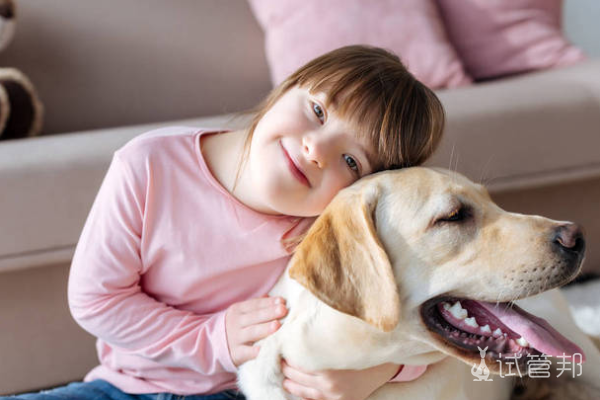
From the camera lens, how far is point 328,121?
1112 mm

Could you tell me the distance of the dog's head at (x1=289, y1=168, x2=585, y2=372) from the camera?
911mm

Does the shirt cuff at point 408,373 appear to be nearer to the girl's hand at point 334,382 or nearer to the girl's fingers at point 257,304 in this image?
the girl's hand at point 334,382

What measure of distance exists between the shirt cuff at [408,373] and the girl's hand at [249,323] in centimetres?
21

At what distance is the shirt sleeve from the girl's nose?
333mm

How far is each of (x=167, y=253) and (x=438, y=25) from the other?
1278mm

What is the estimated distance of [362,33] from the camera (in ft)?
6.50

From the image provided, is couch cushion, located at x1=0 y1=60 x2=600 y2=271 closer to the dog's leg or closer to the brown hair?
the brown hair

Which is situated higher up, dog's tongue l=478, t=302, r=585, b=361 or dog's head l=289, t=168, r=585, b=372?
dog's head l=289, t=168, r=585, b=372

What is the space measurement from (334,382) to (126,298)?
437 millimetres

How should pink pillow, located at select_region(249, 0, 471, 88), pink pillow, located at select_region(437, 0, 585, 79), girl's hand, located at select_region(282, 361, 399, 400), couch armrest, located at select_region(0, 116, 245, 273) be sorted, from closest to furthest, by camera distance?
1. girl's hand, located at select_region(282, 361, 399, 400)
2. couch armrest, located at select_region(0, 116, 245, 273)
3. pink pillow, located at select_region(249, 0, 471, 88)
4. pink pillow, located at select_region(437, 0, 585, 79)

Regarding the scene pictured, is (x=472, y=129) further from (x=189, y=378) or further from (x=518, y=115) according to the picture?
(x=189, y=378)

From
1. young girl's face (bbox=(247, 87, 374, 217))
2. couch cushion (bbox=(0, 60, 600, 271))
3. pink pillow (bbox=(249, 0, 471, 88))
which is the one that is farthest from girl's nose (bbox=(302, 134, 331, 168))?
pink pillow (bbox=(249, 0, 471, 88))

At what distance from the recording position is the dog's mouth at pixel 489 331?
37.5 inches

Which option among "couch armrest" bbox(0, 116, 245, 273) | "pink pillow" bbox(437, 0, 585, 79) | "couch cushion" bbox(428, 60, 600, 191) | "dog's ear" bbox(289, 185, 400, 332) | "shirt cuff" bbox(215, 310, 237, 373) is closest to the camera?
"dog's ear" bbox(289, 185, 400, 332)
